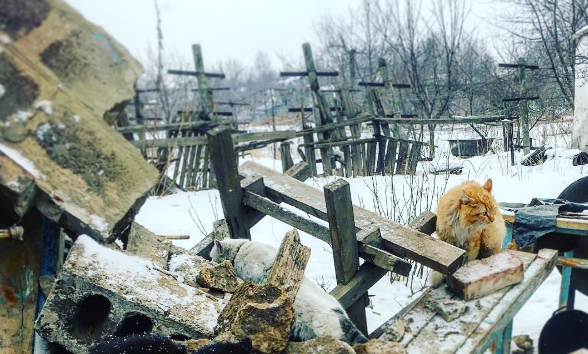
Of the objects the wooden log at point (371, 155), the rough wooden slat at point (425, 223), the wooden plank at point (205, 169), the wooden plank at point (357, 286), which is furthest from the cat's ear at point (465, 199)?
the wooden plank at point (205, 169)

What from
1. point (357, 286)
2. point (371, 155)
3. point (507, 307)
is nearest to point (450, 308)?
point (507, 307)

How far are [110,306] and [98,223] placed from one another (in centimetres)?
47

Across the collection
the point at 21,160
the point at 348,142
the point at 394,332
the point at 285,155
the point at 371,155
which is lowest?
the point at 371,155

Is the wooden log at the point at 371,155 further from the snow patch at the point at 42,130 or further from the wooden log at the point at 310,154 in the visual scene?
the snow patch at the point at 42,130

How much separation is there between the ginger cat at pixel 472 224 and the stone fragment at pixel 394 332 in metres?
1.22

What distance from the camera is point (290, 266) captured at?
2.11 meters

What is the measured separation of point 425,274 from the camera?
451cm

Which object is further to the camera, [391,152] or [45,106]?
[391,152]

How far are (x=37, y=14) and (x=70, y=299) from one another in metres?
1.21

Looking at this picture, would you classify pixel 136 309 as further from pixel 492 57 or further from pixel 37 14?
pixel 492 57

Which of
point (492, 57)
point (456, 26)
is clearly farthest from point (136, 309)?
point (456, 26)

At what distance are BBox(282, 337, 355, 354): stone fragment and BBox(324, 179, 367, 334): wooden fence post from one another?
75 centimetres

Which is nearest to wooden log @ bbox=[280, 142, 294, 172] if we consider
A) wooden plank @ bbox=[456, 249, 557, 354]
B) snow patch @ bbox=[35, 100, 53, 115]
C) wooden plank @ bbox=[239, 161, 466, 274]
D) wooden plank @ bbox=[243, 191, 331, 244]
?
wooden plank @ bbox=[239, 161, 466, 274]

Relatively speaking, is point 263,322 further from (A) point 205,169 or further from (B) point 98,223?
(A) point 205,169
